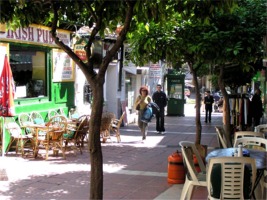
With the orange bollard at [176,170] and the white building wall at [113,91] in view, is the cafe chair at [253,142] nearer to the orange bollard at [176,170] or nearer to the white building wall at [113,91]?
the orange bollard at [176,170]

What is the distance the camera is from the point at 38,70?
13438mm

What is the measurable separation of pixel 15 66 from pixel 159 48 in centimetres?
556

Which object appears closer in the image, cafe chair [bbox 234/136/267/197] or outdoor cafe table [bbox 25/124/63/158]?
cafe chair [bbox 234/136/267/197]

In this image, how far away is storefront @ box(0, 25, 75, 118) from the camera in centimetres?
1172

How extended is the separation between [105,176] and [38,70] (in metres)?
6.06

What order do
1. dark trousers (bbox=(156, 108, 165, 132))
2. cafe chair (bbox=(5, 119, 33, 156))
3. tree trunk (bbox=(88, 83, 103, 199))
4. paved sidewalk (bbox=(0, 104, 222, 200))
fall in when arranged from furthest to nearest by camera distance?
dark trousers (bbox=(156, 108, 165, 132)), cafe chair (bbox=(5, 119, 33, 156)), paved sidewalk (bbox=(0, 104, 222, 200)), tree trunk (bbox=(88, 83, 103, 199))

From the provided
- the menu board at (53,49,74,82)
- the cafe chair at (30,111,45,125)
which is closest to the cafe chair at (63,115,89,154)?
the cafe chair at (30,111,45,125)

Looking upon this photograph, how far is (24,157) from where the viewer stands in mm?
10328

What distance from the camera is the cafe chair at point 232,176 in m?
4.89

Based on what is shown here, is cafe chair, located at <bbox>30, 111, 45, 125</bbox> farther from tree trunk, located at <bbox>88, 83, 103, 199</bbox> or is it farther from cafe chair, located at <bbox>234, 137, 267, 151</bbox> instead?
tree trunk, located at <bbox>88, 83, 103, 199</bbox>

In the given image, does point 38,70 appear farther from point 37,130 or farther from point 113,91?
point 113,91

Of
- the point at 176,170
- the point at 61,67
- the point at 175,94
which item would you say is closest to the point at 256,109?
the point at 61,67

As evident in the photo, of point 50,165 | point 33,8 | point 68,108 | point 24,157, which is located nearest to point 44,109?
point 68,108

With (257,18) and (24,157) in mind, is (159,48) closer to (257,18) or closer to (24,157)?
(257,18)
